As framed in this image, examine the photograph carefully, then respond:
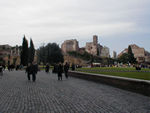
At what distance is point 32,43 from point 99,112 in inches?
3267

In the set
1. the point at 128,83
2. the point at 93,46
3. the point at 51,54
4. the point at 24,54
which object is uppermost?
the point at 93,46

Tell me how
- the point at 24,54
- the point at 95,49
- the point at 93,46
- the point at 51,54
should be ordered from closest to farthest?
the point at 51,54, the point at 24,54, the point at 95,49, the point at 93,46

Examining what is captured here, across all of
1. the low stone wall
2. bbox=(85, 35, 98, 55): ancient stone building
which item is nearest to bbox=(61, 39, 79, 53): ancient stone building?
bbox=(85, 35, 98, 55): ancient stone building

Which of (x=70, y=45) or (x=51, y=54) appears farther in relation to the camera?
(x=70, y=45)

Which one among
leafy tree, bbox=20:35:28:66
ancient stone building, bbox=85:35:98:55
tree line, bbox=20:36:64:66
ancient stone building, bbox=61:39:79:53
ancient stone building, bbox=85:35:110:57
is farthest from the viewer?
ancient stone building, bbox=85:35:110:57

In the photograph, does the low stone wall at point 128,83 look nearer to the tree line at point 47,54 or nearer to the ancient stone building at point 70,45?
the tree line at point 47,54

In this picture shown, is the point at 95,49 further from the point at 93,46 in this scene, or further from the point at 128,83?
the point at 128,83

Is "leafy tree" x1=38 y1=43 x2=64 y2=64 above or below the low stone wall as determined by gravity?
Result: above

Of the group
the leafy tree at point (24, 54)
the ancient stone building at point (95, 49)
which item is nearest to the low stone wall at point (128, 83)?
the leafy tree at point (24, 54)

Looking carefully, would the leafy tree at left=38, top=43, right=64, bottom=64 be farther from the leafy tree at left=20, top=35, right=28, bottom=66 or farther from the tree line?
the leafy tree at left=20, top=35, right=28, bottom=66

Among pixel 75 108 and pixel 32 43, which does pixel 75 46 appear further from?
pixel 75 108

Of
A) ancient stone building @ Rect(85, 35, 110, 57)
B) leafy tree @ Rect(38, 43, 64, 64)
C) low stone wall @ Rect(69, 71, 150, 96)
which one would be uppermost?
ancient stone building @ Rect(85, 35, 110, 57)

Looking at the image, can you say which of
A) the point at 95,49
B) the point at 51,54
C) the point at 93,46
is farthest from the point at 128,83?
the point at 93,46

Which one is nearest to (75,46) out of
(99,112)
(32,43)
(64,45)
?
(64,45)
